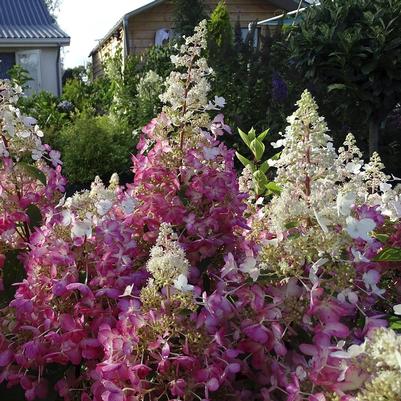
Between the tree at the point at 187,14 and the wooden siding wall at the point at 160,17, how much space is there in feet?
5.69

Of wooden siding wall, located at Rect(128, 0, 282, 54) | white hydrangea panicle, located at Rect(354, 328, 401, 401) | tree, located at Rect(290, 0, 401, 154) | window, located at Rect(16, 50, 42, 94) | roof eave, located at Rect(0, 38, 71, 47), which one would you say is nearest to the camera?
white hydrangea panicle, located at Rect(354, 328, 401, 401)

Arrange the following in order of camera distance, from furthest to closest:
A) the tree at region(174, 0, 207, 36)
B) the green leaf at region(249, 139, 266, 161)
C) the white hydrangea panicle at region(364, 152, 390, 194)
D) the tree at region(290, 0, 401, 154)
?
1. the tree at region(174, 0, 207, 36)
2. the tree at region(290, 0, 401, 154)
3. the green leaf at region(249, 139, 266, 161)
4. the white hydrangea panicle at region(364, 152, 390, 194)

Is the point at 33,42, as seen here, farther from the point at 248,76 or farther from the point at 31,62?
the point at 248,76

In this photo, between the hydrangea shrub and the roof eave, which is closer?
the hydrangea shrub

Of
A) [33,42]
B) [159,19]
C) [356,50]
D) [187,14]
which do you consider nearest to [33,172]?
[356,50]

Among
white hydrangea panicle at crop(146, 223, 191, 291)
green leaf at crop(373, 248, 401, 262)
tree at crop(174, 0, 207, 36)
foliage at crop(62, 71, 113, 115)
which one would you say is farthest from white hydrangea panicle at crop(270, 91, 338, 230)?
tree at crop(174, 0, 207, 36)

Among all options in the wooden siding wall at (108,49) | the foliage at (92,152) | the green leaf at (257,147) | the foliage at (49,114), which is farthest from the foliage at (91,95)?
the green leaf at (257,147)

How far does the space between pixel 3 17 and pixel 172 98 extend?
60.0 feet

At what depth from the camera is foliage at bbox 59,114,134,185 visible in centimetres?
828

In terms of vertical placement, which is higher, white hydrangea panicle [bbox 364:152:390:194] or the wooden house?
white hydrangea panicle [bbox 364:152:390:194]

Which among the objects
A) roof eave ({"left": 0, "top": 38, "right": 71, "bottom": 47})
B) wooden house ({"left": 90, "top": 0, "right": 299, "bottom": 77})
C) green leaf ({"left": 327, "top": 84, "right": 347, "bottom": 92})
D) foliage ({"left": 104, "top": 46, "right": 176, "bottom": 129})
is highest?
green leaf ({"left": 327, "top": 84, "right": 347, "bottom": 92})

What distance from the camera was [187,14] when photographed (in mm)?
14539

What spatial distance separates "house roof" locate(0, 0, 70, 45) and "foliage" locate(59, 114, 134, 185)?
8.82 meters

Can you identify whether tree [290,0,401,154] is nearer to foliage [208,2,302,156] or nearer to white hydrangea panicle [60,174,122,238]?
foliage [208,2,302,156]
